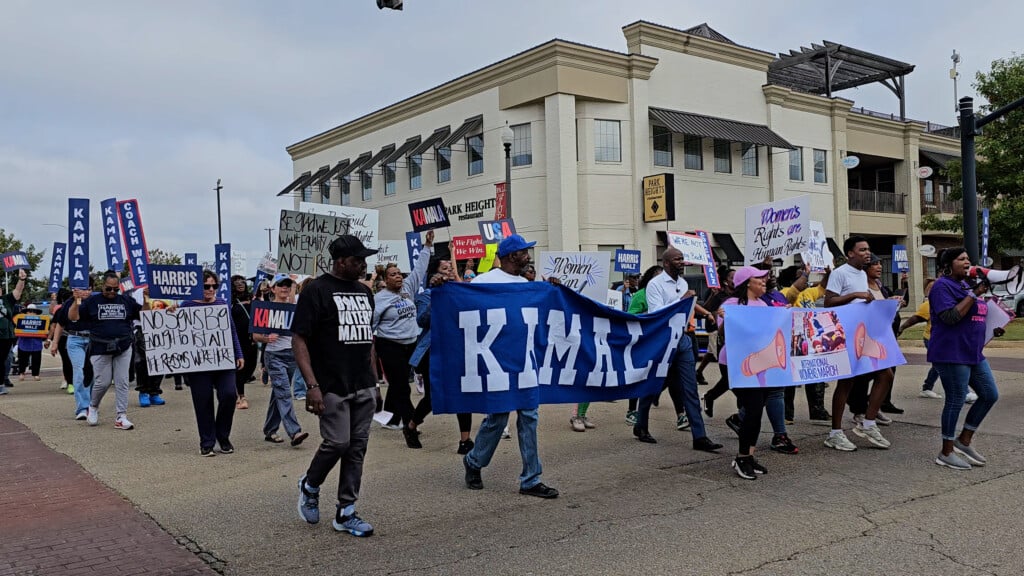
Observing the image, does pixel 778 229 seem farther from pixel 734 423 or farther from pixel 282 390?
pixel 282 390

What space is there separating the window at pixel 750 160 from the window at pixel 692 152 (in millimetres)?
2457

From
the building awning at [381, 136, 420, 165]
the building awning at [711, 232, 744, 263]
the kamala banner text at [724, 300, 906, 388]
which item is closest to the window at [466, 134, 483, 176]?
the building awning at [381, 136, 420, 165]

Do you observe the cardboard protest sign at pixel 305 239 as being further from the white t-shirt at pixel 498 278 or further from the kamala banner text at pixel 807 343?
the kamala banner text at pixel 807 343

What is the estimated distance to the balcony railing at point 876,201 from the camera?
3812 cm

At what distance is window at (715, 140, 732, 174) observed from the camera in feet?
102

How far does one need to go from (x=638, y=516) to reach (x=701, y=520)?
16.2 inches

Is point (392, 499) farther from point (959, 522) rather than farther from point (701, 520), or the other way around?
point (959, 522)

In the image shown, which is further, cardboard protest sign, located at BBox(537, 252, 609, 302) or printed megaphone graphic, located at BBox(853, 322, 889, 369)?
cardboard protest sign, located at BBox(537, 252, 609, 302)

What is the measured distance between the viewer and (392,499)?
597 cm

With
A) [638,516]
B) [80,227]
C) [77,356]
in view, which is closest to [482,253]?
[80,227]

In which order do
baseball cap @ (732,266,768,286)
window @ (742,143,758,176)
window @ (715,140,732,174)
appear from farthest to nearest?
1. window @ (742,143,758,176)
2. window @ (715,140,732,174)
3. baseball cap @ (732,266,768,286)

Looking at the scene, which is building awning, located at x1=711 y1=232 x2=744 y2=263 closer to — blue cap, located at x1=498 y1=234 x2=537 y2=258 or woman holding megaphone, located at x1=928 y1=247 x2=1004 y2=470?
woman holding megaphone, located at x1=928 y1=247 x2=1004 y2=470

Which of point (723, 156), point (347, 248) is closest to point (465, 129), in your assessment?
point (723, 156)

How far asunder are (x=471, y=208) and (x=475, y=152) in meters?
2.13
